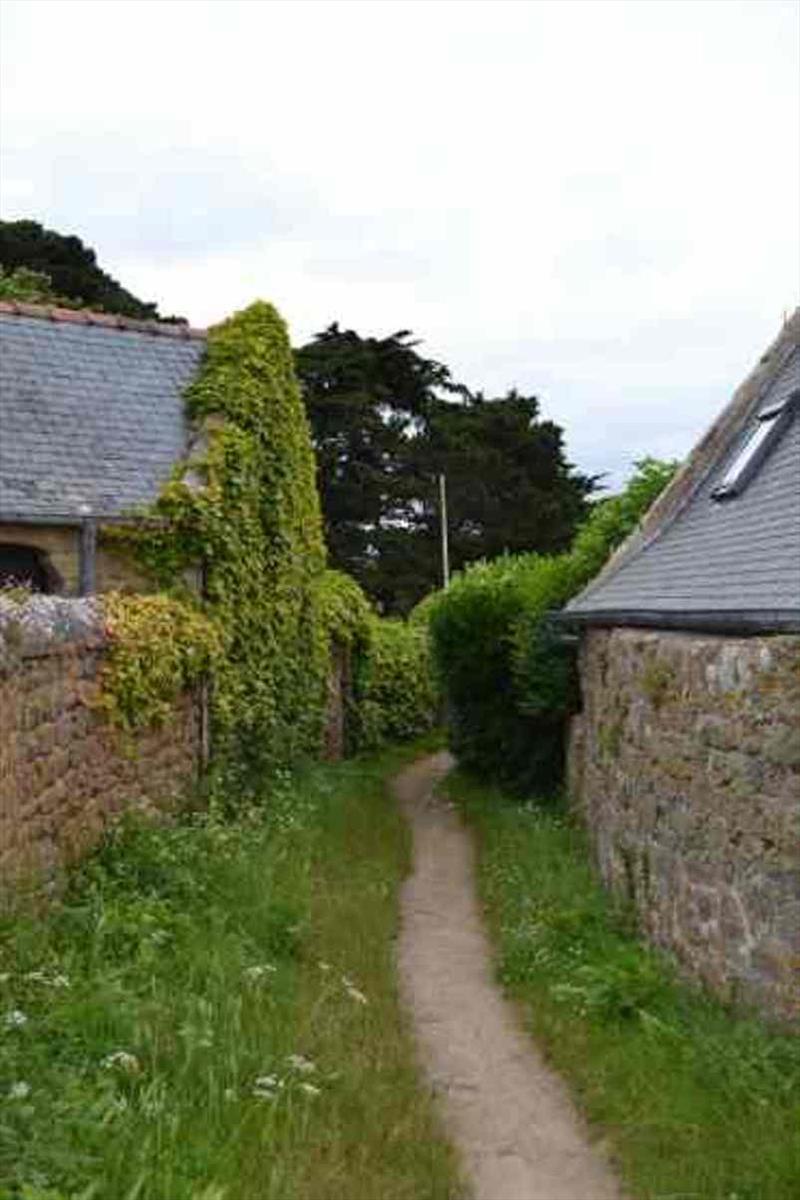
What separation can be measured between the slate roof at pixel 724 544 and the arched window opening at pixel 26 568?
17.9 ft

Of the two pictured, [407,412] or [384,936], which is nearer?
[384,936]

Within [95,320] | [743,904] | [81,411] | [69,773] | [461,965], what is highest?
[95,320]

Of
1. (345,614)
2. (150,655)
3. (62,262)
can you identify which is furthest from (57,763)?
(62,262)

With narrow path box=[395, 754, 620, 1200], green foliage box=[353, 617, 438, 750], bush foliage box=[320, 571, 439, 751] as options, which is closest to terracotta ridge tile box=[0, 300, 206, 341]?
bush foliage box=[320, 571, 439, 751]

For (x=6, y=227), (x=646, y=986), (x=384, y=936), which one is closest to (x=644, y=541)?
(x=384, y=936)

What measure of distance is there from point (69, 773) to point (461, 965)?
3.05m

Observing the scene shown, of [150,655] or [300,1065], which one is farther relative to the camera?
[150,655]

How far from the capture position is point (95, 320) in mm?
17828

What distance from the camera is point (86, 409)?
1619 cm

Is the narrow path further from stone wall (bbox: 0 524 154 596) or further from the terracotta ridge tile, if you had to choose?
the terracotta ridge tile

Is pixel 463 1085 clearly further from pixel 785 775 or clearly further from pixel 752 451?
pixel 752 451

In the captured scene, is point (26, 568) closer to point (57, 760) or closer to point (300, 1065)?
point (57, 760)

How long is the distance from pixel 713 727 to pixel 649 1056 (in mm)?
1974

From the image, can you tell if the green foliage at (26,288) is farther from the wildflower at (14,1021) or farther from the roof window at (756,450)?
the wildflower at (14,1021)
